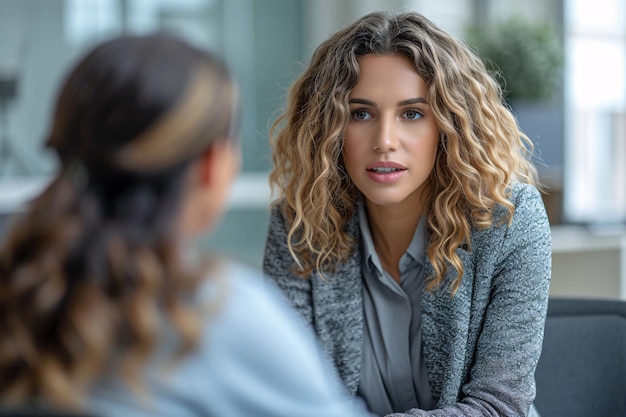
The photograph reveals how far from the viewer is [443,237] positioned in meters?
1.49

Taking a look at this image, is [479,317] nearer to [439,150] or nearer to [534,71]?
[439,150]

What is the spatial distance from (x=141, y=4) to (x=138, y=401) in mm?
4250

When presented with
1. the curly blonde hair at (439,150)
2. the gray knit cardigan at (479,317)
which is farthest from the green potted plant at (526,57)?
the gray knit cardigan at (479,317)

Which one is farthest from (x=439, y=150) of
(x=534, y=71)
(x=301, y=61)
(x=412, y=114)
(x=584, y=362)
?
(x=301, y=61)

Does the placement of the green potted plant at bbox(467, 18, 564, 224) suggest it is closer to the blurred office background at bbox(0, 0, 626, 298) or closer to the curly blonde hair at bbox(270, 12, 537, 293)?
the blurred office background at bbox(0, 0, 626, 298)

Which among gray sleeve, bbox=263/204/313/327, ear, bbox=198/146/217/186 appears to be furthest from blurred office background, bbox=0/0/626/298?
ear, bbox=198/146/217/186

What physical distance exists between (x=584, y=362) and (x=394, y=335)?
14.5 inches

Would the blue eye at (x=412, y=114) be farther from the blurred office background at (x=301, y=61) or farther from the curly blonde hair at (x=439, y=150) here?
the blurred office background at (x=301, y=61)

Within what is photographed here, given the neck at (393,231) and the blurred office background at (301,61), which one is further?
the blurred office background at (301,61)

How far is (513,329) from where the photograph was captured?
55.4 inches

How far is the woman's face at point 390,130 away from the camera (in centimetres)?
146

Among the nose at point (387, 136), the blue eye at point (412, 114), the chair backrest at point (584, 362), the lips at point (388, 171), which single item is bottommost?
the chair backrest at point (584, 362)

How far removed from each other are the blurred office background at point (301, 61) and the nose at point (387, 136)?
Answer: 235 centimetres

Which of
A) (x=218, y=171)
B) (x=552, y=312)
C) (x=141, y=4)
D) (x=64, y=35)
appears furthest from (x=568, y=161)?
(x=218, y=171)
